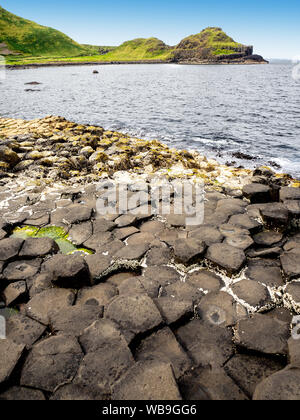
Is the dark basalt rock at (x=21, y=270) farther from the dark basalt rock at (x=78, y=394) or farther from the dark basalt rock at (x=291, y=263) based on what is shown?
the dark basalt rock at (x=291, y=263)

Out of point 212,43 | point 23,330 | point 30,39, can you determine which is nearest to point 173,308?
point 23,330

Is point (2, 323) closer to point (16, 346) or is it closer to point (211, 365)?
point (16, 346)

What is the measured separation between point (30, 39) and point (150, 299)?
6890 inches

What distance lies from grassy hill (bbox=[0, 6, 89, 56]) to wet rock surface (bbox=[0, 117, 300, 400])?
147136 millimetres

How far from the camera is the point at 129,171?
826cm

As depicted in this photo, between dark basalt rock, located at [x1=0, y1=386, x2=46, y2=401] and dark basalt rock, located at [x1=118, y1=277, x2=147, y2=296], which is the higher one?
dark basalt rock, located at [x1=118, y1=277, x2=147, y2=296]

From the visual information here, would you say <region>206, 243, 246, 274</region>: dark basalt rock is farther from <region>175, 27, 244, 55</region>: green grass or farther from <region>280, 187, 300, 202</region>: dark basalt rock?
<region>175, 27, 244, 55</region>: green grass

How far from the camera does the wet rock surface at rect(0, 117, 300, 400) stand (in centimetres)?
209

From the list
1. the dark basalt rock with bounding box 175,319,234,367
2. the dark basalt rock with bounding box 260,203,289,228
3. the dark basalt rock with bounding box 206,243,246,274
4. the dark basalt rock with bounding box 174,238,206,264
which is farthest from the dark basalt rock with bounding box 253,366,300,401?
the dark basalt rock with bounding box 260,203,289,228

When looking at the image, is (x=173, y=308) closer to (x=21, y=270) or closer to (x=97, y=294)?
(x=97, y=294)

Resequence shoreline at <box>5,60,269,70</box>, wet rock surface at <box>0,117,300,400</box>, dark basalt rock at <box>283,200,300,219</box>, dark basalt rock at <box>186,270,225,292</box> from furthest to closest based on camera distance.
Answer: shoreline at <box>5,60,269,70</box> < dark basalt rock at <box>283,200,300,219</box> < dark basalt rock at <box>186,270,225,292</box> < wet rock surface at <box>0,117,300,400</box>

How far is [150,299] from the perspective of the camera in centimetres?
279

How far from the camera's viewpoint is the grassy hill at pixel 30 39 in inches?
5025

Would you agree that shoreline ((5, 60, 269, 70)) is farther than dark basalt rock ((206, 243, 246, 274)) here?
Yes
